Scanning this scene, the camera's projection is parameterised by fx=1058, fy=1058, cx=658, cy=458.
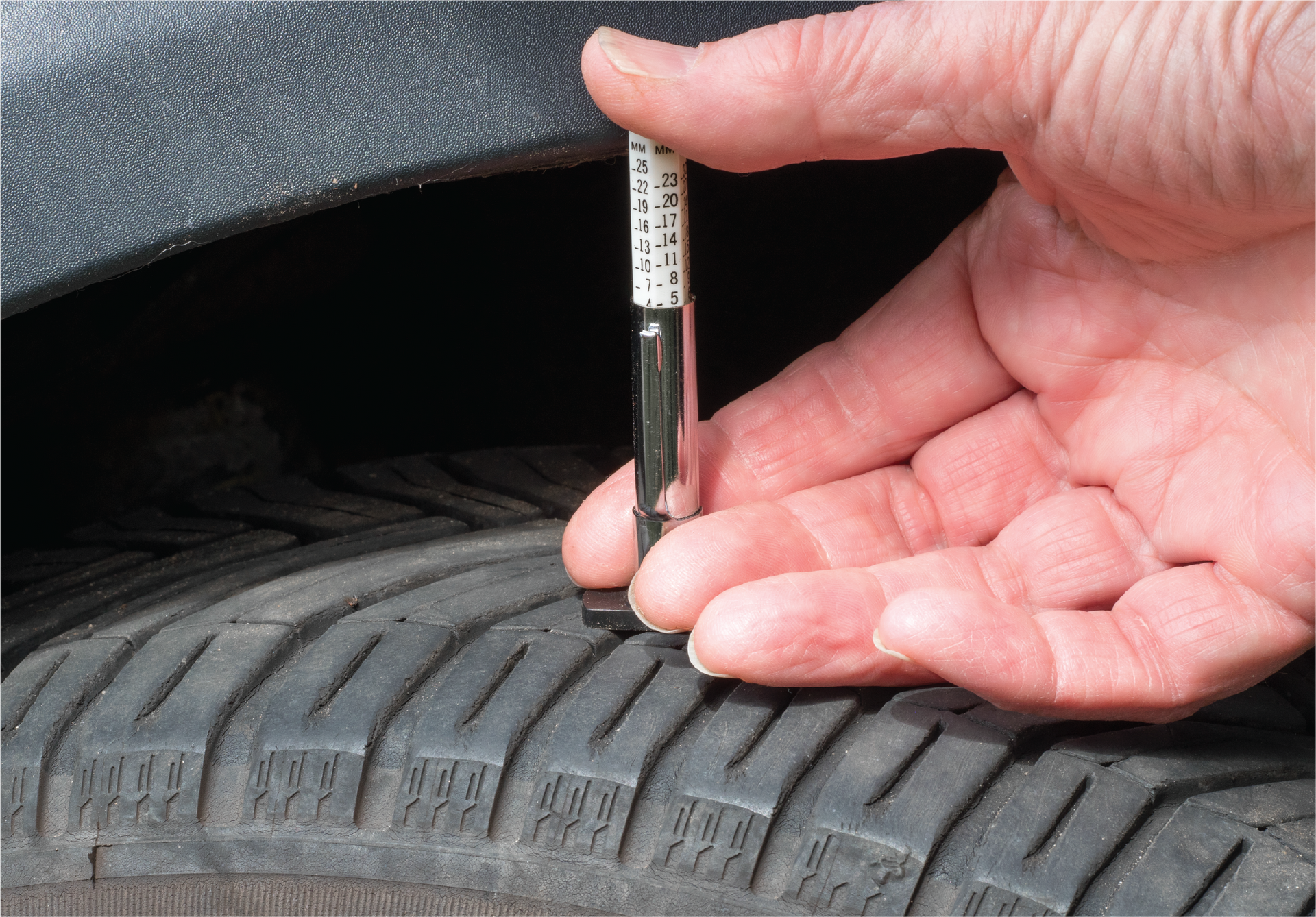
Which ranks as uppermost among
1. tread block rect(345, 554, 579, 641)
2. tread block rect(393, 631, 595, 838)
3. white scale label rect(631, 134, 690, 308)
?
white scale label rect(631, 134, 690, 308)

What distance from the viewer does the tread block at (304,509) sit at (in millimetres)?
1116

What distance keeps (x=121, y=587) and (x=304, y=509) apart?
201 mm

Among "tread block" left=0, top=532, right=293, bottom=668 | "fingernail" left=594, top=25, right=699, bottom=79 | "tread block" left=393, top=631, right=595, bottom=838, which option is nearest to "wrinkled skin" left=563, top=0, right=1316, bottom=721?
"fingernail" left=594, top=25, right=699, bottom=79

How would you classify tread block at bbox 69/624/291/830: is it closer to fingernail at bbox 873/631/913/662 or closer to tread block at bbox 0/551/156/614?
tread block at bbox 0/551/156/614

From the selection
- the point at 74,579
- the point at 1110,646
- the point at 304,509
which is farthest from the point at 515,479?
the point at 1110,646

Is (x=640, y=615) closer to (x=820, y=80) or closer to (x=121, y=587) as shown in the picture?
(x=820, y=80)

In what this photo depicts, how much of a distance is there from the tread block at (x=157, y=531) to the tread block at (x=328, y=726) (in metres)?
0.33

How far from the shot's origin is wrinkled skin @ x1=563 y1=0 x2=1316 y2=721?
0.73m

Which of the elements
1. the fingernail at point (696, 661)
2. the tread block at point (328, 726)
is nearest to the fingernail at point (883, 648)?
the fingernail at point (696, 661)

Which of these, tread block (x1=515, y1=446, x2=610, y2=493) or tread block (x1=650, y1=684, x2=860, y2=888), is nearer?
tread block (x1=650, y1=684, x2=860, y2=888)

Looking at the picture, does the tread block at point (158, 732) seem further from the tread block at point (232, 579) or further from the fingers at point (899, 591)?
the fingers at point (899, 591)

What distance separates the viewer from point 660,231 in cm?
82

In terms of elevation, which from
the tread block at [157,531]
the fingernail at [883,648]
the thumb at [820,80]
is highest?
the thumb at [820,80]

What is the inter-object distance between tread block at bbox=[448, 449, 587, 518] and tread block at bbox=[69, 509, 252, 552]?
251mm
